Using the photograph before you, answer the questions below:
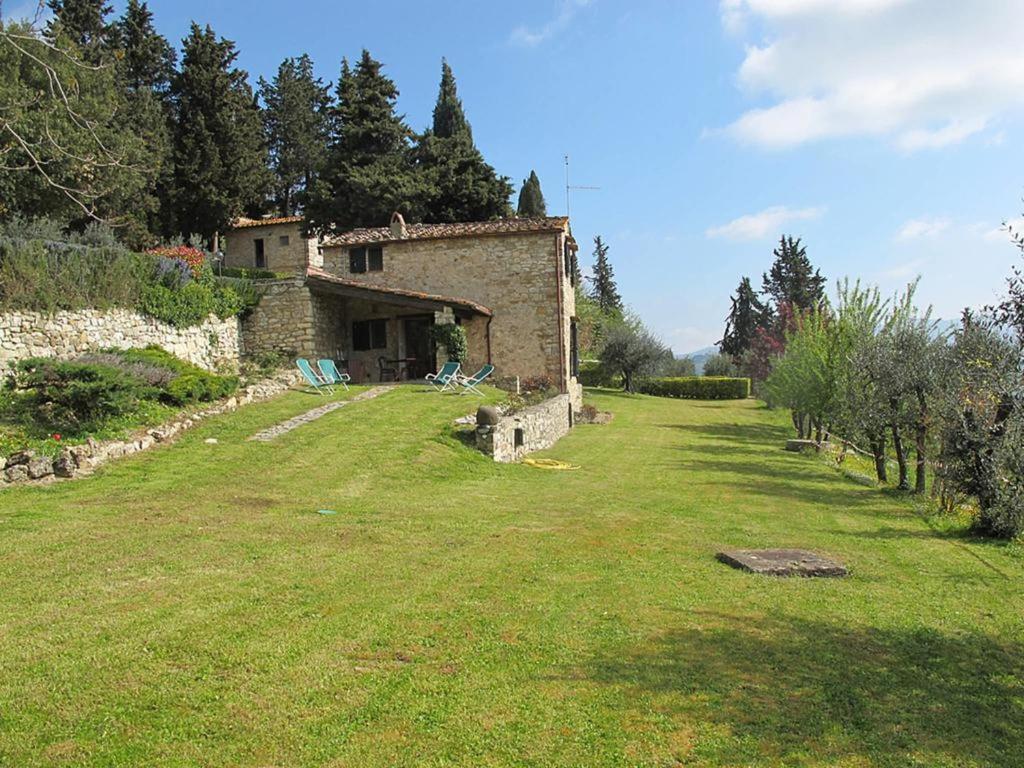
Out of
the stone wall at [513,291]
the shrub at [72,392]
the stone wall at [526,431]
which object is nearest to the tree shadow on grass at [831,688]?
the stone wall at [526,431]

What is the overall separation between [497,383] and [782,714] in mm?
19986

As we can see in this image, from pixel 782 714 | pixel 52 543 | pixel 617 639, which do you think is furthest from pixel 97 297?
pixel 782 714

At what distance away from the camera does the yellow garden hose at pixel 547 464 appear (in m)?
14.8

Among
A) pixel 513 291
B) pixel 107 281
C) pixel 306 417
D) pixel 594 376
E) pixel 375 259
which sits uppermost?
pixel 375 259

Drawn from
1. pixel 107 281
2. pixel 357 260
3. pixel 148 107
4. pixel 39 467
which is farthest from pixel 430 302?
pixel 148 107

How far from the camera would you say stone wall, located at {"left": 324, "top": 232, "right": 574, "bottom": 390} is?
23.2 metres

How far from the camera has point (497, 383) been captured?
77.4ft

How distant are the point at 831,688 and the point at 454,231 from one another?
2146cm

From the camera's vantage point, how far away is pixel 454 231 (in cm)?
2412

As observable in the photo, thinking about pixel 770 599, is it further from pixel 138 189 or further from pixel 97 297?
pixel 138 189

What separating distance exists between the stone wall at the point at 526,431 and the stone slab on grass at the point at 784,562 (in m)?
7.73

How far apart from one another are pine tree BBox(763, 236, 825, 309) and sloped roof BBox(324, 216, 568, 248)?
41.3 meters

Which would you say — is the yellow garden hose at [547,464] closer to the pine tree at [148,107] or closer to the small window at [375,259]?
the small window at [375,259]

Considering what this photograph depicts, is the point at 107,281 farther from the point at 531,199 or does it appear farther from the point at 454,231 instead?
the point at 531,199
